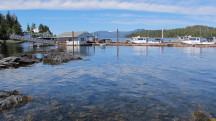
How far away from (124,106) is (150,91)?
4.00 m

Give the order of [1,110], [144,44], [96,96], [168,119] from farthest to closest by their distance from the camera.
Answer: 1. [144,44]
2. [96,96]
3. [1,110]
4. [168,119]

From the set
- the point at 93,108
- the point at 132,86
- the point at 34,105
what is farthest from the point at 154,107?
the point at 34,105

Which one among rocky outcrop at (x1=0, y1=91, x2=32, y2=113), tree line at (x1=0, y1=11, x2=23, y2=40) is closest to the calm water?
rocky outcrop at (x1=0, y1=91, x2=32, y2=113)

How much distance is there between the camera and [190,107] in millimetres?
11430

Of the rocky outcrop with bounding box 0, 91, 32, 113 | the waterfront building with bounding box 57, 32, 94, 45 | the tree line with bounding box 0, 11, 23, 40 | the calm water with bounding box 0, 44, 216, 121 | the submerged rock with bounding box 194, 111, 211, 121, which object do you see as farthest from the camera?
the tree line with bounding box 0, 11, 23, 40

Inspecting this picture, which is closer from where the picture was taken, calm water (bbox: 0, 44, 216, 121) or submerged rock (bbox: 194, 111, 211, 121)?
submerged rock (bbox: 194, 111, 211, 121)

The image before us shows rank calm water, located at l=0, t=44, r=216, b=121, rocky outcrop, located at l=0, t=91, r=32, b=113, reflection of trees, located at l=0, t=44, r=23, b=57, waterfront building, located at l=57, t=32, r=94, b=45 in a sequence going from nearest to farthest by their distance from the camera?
1. calm water, located at l=0, t=44, r=216, b=121
2. rocky outcrop, located at l=0, t=91, r=32, b=113
3. reflection of trees, located at l=0, t=44, r=23, b=57
4. waterfront building, located at l=57, t=32, r=94, b=45

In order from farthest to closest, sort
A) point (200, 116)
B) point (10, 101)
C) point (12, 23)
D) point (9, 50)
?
1. point (12, 23)
2. point (9, 50)
3. point (10, 101)
4. point (200, 116)

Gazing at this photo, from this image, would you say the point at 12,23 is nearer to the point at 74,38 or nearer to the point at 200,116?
the point at 74,38

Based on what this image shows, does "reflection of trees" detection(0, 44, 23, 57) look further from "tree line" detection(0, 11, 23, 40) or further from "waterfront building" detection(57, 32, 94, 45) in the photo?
"tree line" detection(0, 11, 23, 40)

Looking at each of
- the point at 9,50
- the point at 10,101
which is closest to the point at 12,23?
the point at 9,50

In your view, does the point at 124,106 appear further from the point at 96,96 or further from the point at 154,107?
the point at 96,96

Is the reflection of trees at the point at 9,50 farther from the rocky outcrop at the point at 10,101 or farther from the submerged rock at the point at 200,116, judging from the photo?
the submerged rock at the point at 200,116

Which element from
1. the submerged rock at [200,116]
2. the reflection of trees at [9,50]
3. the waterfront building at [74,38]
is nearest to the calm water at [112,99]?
the submerged rock at [200,116]
